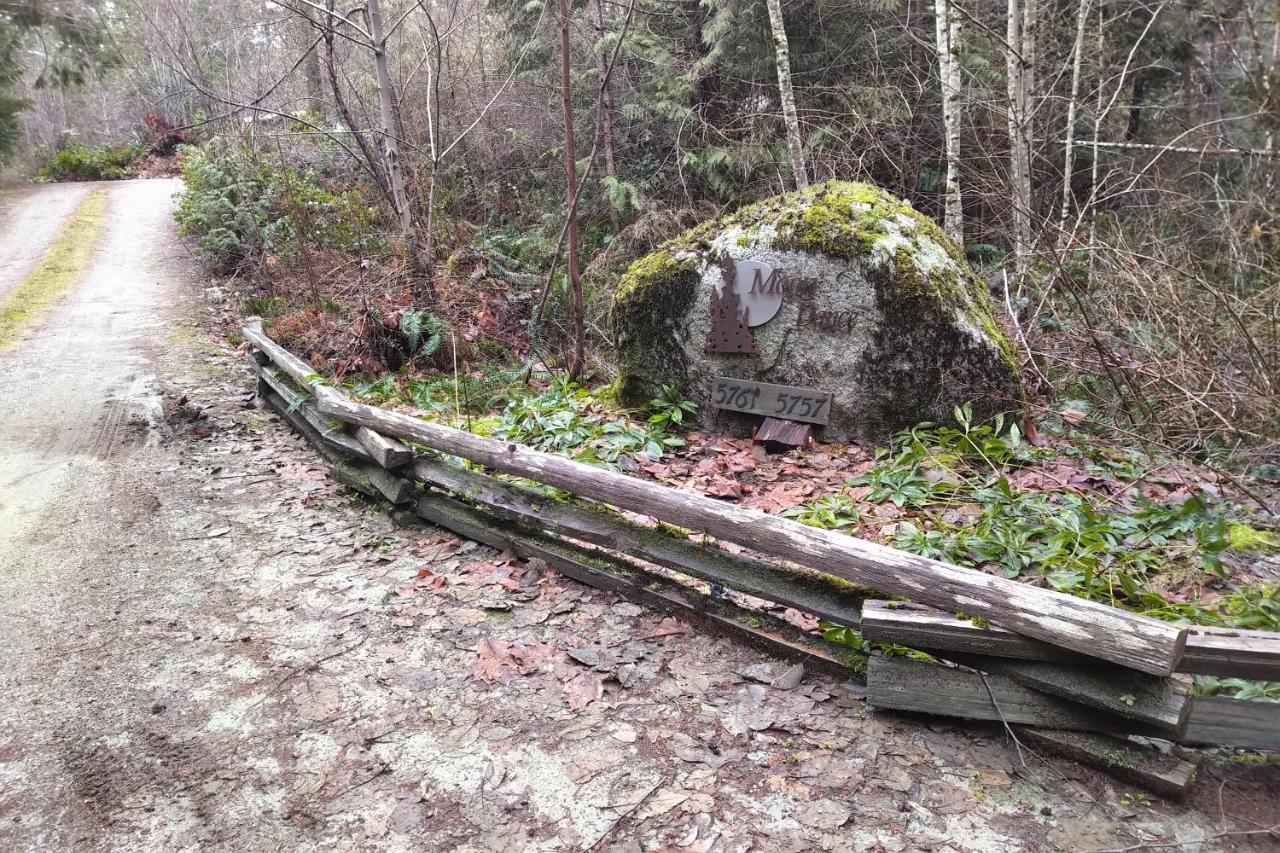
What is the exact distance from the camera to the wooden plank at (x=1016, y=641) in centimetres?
252

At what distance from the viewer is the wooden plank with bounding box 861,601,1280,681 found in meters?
2.52

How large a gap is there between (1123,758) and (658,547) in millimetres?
2257

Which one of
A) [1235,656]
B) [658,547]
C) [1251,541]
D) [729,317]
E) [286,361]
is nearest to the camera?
[1235,656]

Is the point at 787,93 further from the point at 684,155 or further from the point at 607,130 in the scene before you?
Answer: the point at 607,130

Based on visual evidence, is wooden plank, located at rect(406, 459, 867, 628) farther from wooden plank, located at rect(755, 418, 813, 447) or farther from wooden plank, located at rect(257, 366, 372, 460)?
wooden plank, located at rect(755, 418, 813, 447)

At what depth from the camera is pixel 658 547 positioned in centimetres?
404

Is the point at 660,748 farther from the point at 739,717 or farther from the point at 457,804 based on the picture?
the point at 457,804

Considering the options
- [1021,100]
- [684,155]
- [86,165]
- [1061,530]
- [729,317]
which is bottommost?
[1061,530]

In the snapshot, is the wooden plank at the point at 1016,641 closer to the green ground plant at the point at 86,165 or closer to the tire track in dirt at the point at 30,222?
the tire track in dirt at the point at 30,222

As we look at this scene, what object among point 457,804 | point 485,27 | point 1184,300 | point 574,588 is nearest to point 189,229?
point 485,27

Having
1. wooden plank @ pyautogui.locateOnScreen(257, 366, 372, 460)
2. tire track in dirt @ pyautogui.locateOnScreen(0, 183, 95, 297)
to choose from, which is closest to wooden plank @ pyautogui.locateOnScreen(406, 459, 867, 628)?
wooden plank @ pyautogui.locateOnScreen(257, 366, 372, 460)

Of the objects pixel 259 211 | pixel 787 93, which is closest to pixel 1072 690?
pixel 787 93

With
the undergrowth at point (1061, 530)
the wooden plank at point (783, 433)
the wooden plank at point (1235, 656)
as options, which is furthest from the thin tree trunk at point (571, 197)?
the wooden plank at point (1235, 656)

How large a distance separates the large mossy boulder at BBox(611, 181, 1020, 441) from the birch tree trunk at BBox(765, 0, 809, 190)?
4.44 m
